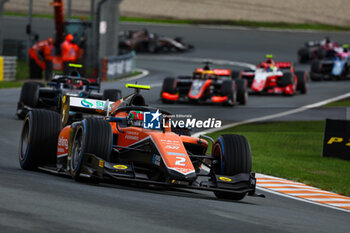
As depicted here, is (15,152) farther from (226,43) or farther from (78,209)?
(226,43)

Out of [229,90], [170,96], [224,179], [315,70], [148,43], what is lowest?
[170,96]

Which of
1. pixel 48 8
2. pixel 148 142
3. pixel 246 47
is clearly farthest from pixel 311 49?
pixel 148 142

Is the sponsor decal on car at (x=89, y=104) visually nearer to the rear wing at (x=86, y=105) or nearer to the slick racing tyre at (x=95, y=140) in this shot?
the rear wing at (x=86, y=105)

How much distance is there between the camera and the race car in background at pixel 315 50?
46.1 metres

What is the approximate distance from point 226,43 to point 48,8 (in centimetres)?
2012

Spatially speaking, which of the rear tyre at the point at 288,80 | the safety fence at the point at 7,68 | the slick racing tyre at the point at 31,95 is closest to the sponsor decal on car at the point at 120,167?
the slick racing tyre at the point at 31,95

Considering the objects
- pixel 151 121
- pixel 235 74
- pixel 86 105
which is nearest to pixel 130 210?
pixel 151 121

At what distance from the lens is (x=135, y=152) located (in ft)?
37.0

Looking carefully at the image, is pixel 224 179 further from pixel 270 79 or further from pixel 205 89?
pixel 270 79

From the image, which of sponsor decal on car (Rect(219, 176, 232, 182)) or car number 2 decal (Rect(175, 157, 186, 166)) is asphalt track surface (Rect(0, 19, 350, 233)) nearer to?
sponsor decal on car (Rect(219, 176, 232, 182))

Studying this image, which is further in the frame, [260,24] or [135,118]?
[260,24]

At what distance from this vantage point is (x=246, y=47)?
2258 inches

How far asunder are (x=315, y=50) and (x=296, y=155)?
31170 mm

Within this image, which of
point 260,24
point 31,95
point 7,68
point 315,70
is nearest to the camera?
point 31,95
